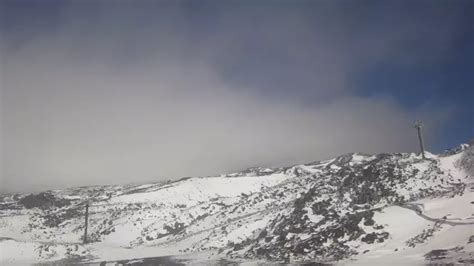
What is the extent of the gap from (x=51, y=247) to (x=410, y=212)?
121ft

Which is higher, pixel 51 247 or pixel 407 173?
pixel 407 173

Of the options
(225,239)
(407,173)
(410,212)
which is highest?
(407,173)

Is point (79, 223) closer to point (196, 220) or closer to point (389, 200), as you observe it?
point (196, 220)

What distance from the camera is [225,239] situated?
1759 inches

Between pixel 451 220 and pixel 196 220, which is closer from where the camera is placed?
pixel 451 220

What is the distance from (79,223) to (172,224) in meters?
17.7

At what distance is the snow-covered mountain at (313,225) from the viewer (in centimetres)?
2505

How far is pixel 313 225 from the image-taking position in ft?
110

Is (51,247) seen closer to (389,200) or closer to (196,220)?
(196,220)

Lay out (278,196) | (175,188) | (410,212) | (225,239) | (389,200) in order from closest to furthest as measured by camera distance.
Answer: (410,212)
(389,200)
(225,239)
(278,196)
(175,188)

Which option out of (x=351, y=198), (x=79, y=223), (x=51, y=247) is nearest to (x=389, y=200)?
(x=351, y=198)

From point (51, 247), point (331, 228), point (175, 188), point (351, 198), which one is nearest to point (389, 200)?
point (351, 198)

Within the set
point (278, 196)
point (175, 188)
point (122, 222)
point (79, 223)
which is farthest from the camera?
point (175, 188)

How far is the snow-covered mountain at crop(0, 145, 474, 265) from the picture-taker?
2505cm
